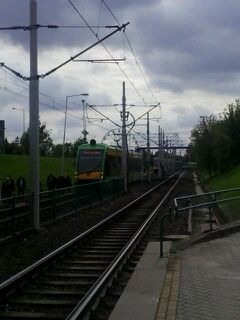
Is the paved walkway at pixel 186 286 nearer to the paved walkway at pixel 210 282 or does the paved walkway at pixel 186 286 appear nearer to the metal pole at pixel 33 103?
the paved walkway at pixel 210 282

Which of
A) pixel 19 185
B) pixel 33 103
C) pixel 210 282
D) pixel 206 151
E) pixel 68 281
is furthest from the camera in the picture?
pixel 206 151

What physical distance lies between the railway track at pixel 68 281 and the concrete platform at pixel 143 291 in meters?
0.42

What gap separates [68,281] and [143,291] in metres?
1.96

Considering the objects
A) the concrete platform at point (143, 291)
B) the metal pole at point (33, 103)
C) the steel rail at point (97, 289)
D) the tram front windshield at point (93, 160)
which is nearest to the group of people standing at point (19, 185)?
the tram front windshield at point (93, 160)

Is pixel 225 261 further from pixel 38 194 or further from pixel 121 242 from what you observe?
pixel 38 194

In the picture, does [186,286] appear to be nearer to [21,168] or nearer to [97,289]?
[97,289]

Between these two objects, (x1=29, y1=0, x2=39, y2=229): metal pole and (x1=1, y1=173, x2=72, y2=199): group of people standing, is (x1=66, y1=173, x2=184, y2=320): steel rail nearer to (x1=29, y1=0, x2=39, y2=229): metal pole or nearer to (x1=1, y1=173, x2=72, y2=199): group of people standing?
(x1=29, y1=0, x2=39, y2=229): metal pole

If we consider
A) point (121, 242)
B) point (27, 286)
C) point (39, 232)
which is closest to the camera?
point (27, 286)

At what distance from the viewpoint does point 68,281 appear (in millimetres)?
10906

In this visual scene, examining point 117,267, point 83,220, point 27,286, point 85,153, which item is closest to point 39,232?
point 83,220

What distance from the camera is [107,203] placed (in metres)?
34.7

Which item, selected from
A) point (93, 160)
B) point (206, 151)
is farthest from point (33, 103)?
point (206, 151)

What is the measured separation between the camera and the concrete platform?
787 cm

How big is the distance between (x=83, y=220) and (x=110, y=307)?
1488 centimetres
